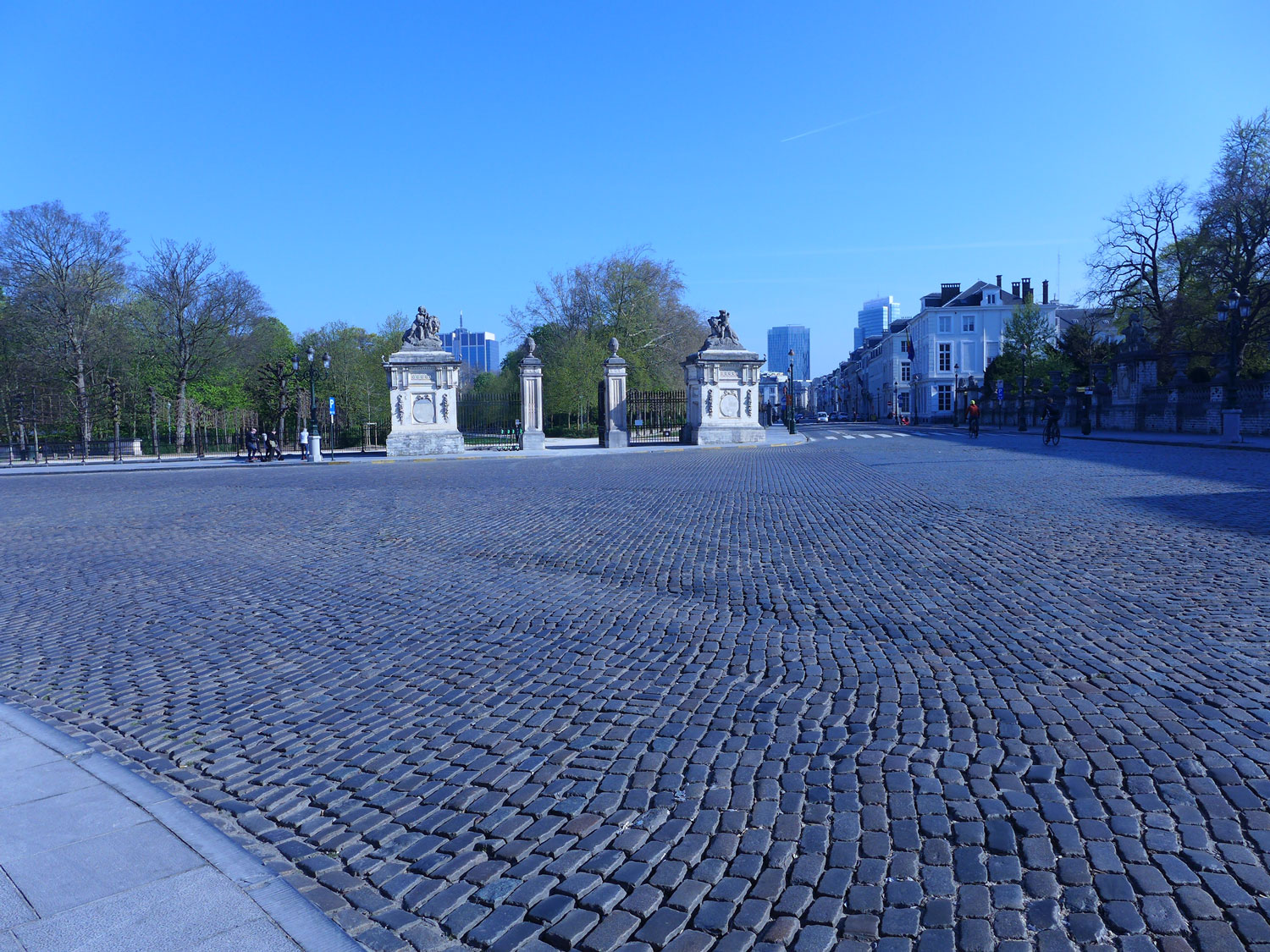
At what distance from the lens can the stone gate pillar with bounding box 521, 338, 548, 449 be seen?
35625 millimetres

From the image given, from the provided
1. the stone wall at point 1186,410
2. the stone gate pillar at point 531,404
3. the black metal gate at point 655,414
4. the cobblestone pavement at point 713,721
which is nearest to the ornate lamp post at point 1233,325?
the stone wall at point 1186,410

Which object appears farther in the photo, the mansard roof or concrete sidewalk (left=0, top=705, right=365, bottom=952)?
the mansard roof

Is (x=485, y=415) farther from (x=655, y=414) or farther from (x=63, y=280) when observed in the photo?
(x=63, y=280)

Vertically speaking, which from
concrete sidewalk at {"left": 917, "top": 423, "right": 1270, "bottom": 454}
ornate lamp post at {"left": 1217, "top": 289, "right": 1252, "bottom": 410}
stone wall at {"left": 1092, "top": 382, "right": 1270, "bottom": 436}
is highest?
ornate lamp post at {"left": 1217, "top": 289, "right": 1252, "bottom": 410}

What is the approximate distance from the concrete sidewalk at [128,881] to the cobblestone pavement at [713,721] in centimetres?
17

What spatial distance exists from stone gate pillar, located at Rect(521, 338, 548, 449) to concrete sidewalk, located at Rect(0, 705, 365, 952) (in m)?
31.8

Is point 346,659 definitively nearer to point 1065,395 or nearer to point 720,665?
point 720,665

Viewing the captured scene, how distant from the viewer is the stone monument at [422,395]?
33188 millimetres

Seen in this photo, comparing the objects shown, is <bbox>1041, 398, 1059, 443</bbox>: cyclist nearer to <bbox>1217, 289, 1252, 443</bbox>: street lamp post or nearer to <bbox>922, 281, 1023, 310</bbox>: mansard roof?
<bbox>1217, 289, 1252, 443</bbox>: street lamp post

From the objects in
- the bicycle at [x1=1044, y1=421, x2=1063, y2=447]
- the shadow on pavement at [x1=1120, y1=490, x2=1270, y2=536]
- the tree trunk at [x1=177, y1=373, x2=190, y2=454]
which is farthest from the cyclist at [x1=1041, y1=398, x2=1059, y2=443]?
the tree trunk at [x1=177, y1=373, x2=190, y2=454]

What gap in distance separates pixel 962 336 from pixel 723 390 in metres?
61.9

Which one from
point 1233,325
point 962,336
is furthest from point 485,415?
point 962,336

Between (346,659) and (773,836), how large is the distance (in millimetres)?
3482

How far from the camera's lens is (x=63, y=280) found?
42.7 m
